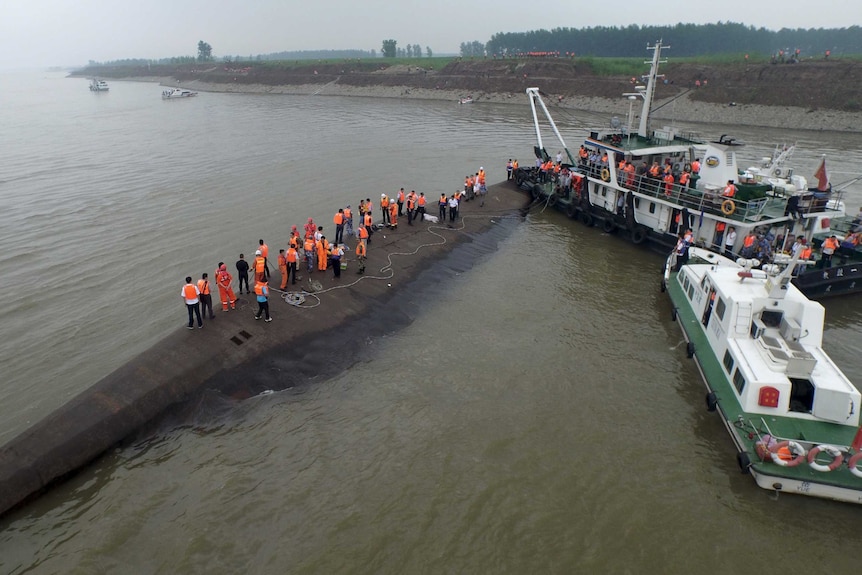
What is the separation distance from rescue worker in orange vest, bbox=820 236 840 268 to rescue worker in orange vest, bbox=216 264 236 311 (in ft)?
74.9

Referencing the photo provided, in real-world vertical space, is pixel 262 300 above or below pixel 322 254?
below

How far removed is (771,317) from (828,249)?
915cm

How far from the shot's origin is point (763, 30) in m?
173

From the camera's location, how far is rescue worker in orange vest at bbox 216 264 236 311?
15966 mm

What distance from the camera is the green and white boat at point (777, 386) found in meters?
11.4

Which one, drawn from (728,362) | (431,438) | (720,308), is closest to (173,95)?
(431,438)

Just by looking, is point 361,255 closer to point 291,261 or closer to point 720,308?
point 291,261

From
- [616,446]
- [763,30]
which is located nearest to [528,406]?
[616,446]

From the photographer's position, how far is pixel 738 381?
44.4 ft

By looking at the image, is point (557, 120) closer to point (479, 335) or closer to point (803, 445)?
point (479, 335)

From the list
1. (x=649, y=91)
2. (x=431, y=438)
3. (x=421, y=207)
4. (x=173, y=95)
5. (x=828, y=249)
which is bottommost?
(x=431, y=438)

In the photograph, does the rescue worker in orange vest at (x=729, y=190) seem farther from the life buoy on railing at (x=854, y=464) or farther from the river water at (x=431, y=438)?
the life buoy on railing at (x=854, y=464)

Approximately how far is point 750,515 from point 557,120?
6711cm

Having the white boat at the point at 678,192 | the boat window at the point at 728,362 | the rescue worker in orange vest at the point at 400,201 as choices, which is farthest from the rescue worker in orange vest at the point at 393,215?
the boat window at the point at 728,362
